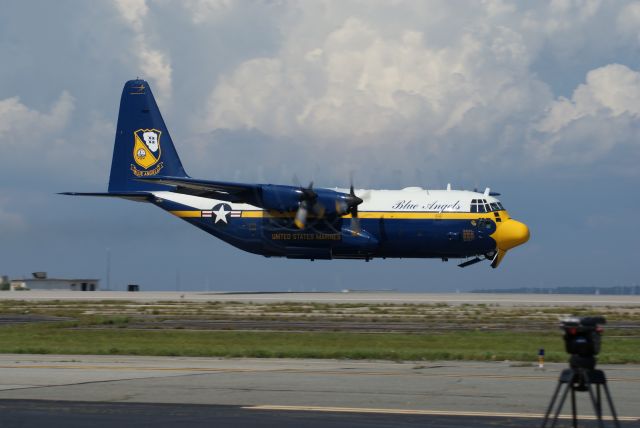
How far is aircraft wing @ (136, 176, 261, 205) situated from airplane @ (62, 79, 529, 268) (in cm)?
6

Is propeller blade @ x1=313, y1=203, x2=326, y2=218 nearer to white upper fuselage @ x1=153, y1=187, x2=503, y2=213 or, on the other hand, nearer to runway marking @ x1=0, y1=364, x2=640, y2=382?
white upper fuselage @ x1=153, y1=187, x2=503, y2=213

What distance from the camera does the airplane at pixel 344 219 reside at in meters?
55.8

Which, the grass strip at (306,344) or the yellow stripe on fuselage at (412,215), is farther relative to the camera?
the yellow stripe on fuselage at (412,215)

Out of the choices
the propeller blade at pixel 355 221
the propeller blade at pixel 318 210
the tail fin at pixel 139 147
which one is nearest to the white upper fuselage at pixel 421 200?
the propeller blade at pixel 355 221

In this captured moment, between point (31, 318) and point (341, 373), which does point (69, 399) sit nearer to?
point (341, 373)

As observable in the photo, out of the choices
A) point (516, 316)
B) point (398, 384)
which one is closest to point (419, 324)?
point (516, 316)

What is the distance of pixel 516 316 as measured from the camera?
136 feet

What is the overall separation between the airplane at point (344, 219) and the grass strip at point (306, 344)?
21644mm

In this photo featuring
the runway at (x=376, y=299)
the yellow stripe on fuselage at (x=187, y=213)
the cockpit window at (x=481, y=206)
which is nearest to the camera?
the runway at (x=376, y=299)

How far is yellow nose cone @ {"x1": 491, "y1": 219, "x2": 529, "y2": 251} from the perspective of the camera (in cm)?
5588

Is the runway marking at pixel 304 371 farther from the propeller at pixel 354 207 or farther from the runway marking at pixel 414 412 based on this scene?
the propeller at pixel 354 207

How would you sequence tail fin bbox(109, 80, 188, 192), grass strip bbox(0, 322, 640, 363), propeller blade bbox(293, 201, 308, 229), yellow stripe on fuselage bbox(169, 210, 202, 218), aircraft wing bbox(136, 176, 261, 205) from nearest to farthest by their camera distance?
grass strip bbox(0, 322, 640, 363), aircraft wing bbox(136, 176, 261, 205), propeller blade bbox(293, 201, 308, 229), yellow stripe on fuselage bbox(169, 210, 202, 218), tail fin bbox(109, 80, 188, 192)

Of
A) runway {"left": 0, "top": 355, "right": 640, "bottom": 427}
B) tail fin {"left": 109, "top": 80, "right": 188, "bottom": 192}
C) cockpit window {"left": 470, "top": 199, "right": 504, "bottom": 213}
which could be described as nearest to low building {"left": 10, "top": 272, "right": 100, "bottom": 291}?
tail fin {"left": 109, "top": 80, "right": 188, "bottom": 192}

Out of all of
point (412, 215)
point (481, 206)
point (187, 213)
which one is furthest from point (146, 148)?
point (481, 206)
